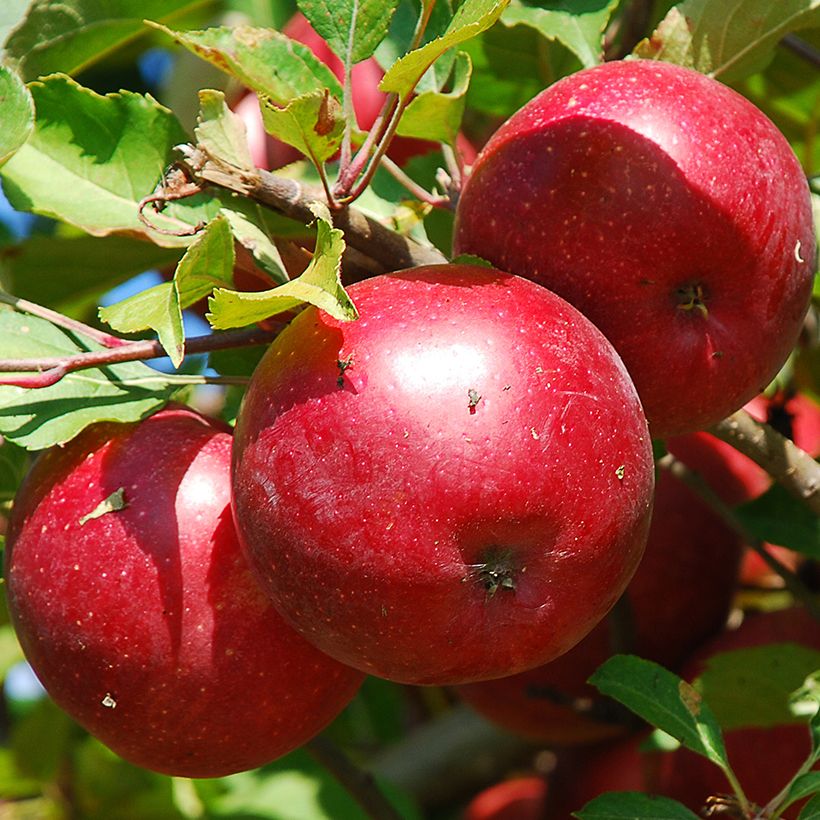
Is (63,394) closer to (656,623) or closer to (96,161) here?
(96,161)

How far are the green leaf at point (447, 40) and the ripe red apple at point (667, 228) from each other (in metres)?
0.14

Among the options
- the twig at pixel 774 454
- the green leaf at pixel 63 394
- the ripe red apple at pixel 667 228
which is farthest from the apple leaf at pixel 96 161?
the twig at pixel 774 454

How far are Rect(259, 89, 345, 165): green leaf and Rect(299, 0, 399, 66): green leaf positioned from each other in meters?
0.11

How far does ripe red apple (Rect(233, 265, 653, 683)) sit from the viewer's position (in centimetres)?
84

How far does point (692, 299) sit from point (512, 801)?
3.90 ft

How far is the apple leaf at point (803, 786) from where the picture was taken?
983 millimetres

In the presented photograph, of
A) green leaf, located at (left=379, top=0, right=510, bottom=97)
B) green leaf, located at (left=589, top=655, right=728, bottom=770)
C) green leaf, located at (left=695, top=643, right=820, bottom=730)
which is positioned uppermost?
green leaf, located at (left=379, top=0, right=510, bottom=97)

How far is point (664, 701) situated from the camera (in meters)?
1.08

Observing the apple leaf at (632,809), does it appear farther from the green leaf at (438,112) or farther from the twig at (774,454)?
the green leaf at (438,112)

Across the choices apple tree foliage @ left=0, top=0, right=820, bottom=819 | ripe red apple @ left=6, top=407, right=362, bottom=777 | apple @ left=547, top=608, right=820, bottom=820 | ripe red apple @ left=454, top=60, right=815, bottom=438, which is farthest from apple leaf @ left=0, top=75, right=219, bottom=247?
apple @ left=547, top=608, right=820, bottom=820

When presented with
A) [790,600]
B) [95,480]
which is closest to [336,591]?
[95,480]

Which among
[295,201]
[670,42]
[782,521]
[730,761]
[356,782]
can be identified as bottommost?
[356,782]

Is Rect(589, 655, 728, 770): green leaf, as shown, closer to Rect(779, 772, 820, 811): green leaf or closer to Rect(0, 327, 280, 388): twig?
Rect(779, 772, 820, 811): green leaf

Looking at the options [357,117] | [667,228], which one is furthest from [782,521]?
[357,117]
